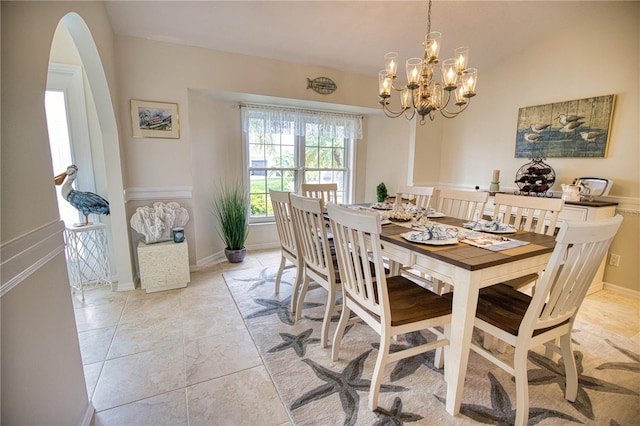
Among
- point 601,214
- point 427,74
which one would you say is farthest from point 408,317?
point 601,214

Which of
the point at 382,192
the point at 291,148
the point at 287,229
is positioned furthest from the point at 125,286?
the point at 382,192

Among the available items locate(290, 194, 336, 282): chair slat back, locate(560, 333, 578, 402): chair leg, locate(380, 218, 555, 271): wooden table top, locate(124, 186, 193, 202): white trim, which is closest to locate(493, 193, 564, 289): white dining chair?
locate(380, 218, 555, 271): wooden table top

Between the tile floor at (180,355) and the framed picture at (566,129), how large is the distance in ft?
4.90

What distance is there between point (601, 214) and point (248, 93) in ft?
11.9

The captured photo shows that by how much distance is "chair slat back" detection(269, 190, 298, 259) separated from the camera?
2.16m

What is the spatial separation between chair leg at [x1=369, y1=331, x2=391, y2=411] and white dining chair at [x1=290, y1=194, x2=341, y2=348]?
50 cm

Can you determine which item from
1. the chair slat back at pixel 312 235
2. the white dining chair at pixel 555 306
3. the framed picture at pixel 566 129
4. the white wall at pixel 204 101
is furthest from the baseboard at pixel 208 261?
the framed picture at pixel 566 129

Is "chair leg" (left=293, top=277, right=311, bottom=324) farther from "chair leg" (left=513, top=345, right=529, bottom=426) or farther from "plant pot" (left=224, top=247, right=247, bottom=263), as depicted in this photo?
"plant pot" (left=224, top=247, right=247, bottom=263)

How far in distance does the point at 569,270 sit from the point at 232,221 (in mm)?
3043

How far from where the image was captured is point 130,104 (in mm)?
2713

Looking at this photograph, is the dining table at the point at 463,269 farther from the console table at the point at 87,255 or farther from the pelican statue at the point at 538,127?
the console table at the point at 87,255

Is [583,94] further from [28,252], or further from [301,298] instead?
[28,252]

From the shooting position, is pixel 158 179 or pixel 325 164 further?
Result: pixel 325 164

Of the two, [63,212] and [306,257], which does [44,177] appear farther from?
[63,212]
